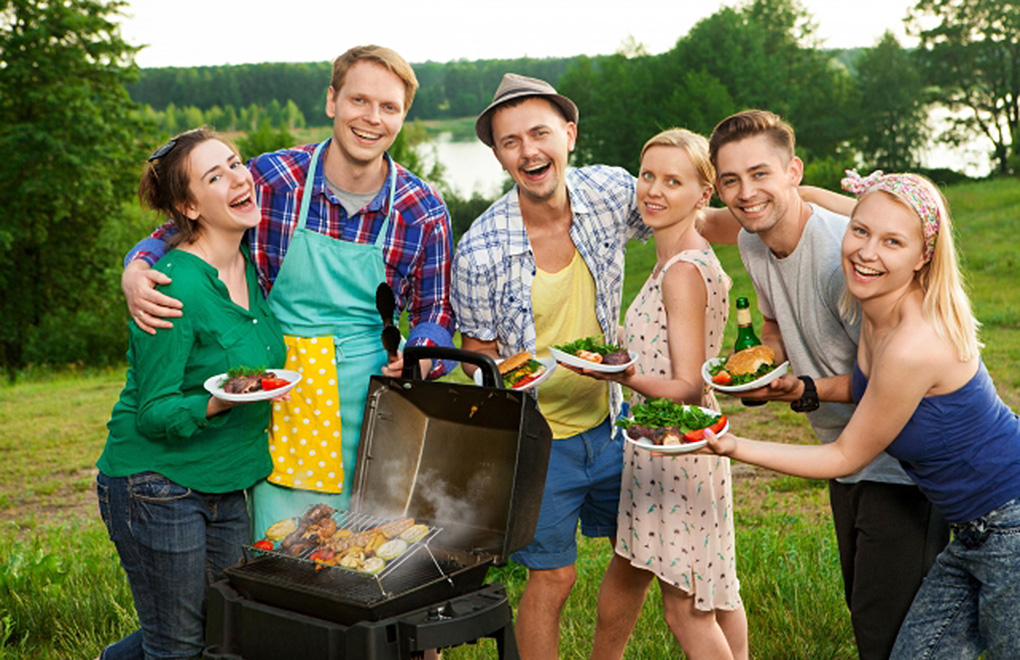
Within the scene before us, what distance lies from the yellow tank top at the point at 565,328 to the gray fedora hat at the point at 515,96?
53cm

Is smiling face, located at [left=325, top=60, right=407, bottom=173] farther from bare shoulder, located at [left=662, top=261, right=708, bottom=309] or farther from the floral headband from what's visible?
the floral headband

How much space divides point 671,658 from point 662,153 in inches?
79.1

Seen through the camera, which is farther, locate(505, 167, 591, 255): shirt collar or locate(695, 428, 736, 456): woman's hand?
locate(505, 167, 591, 255): shirt collar

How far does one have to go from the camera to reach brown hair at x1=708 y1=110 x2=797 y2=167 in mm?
2859

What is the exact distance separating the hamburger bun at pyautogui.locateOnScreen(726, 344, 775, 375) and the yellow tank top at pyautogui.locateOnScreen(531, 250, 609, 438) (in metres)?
0.59

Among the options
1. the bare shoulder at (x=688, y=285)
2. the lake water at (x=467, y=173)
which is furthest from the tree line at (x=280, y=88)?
the bare shoulder at (x=688, y=285)

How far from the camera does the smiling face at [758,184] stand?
2.83 meters

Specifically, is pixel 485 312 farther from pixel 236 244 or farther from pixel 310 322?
pixel 236 244

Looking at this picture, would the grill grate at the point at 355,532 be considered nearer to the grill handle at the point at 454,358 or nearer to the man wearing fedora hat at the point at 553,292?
the grill handle at the point at 454,358

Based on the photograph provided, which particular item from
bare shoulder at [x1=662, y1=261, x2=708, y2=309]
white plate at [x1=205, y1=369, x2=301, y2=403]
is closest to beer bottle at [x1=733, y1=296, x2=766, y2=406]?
bare shoulder at [x1=662, y1=261, x2=708, y2=309]

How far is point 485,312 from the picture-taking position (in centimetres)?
329

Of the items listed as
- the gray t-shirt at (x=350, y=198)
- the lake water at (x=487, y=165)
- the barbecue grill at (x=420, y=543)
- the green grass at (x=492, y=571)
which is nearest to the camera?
the barbecue grill at (x=420, y=543)

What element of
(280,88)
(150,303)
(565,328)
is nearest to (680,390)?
(565,328)

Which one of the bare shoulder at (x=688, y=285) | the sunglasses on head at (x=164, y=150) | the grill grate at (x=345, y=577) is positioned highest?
the sunglasses on head at (x=164, y=150)
